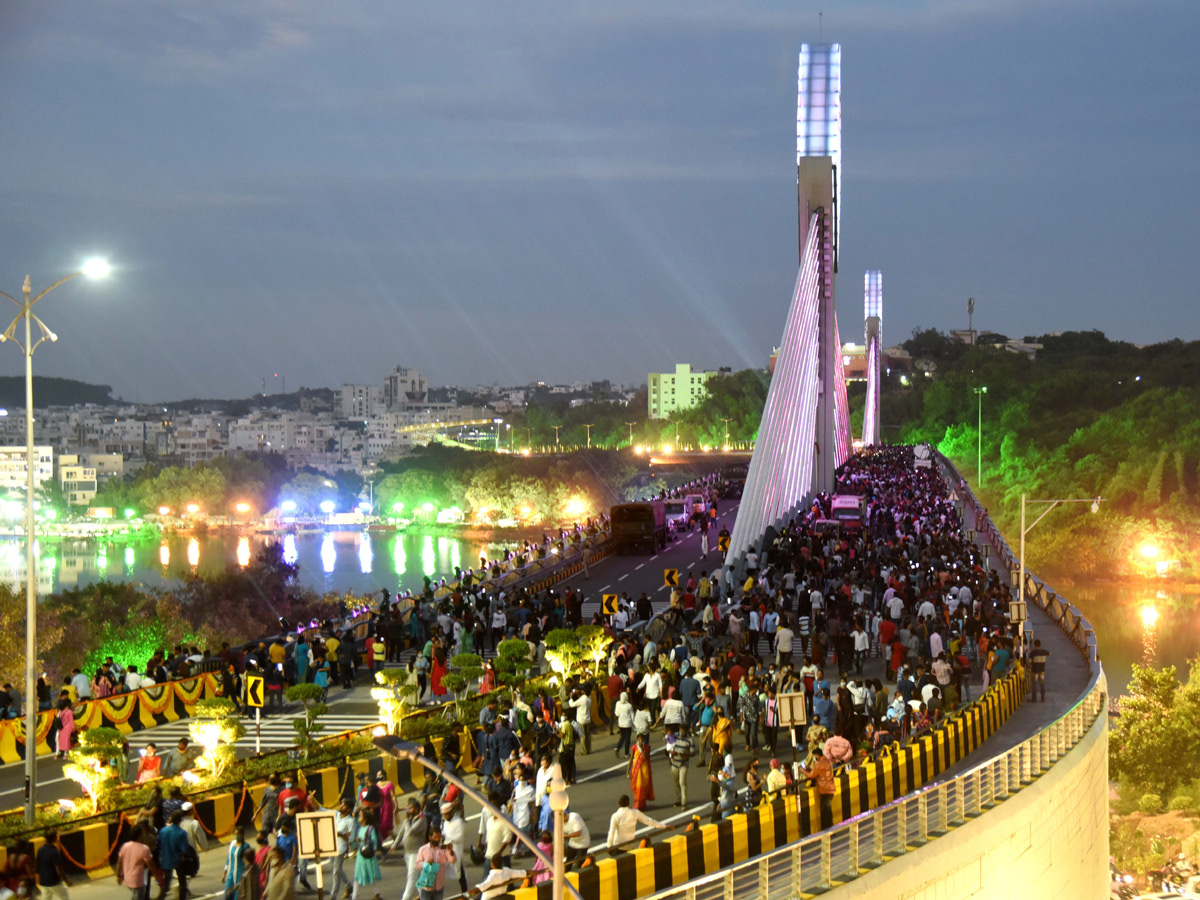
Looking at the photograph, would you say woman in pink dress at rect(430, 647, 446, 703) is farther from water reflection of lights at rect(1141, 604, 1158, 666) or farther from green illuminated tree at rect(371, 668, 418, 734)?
water reflection of lights at rect(1141, 604, 1158, 666)

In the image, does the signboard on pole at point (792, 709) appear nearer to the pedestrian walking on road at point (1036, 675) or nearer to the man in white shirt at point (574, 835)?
the man in white shirt at point (574, 835)

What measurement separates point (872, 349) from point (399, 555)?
4366 cm

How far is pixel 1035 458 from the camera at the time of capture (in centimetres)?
10462

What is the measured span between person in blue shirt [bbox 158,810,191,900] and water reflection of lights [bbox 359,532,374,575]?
90.4 m

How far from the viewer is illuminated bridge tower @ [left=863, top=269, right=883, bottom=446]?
11844 cm

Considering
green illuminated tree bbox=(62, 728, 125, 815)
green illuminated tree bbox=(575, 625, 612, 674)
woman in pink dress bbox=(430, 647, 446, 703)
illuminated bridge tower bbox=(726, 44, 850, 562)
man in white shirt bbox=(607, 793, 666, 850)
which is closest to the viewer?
man in white shirt bbox=(607, 793, 666, 850)

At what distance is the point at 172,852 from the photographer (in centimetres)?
1286

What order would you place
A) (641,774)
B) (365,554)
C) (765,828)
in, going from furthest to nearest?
(365,554)
(641,774)
(765,828)

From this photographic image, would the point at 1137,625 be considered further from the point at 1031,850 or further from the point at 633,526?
the point at 1031,850

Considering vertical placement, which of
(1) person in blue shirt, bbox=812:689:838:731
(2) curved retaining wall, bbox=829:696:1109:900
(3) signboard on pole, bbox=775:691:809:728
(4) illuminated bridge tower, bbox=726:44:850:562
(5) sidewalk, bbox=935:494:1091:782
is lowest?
(2) curved retaining wall, bbox=829:696:1109:900

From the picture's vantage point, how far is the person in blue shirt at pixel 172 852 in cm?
1284

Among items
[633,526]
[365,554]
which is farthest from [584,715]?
[365,554]

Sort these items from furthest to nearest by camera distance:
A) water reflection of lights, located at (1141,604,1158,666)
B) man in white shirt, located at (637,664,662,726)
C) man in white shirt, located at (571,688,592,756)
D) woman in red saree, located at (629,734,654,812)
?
water reflection of lights, located at (1141,604,1158,666), man in white shirt, located at (637,664,662,726), man in white shirt, located at (571,688,592,756), woman in red saree, located at (629,734,654,812)

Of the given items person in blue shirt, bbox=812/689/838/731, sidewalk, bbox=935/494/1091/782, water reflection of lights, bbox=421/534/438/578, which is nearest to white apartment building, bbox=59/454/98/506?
water reflection of lights, bbox=421/534/438/578
